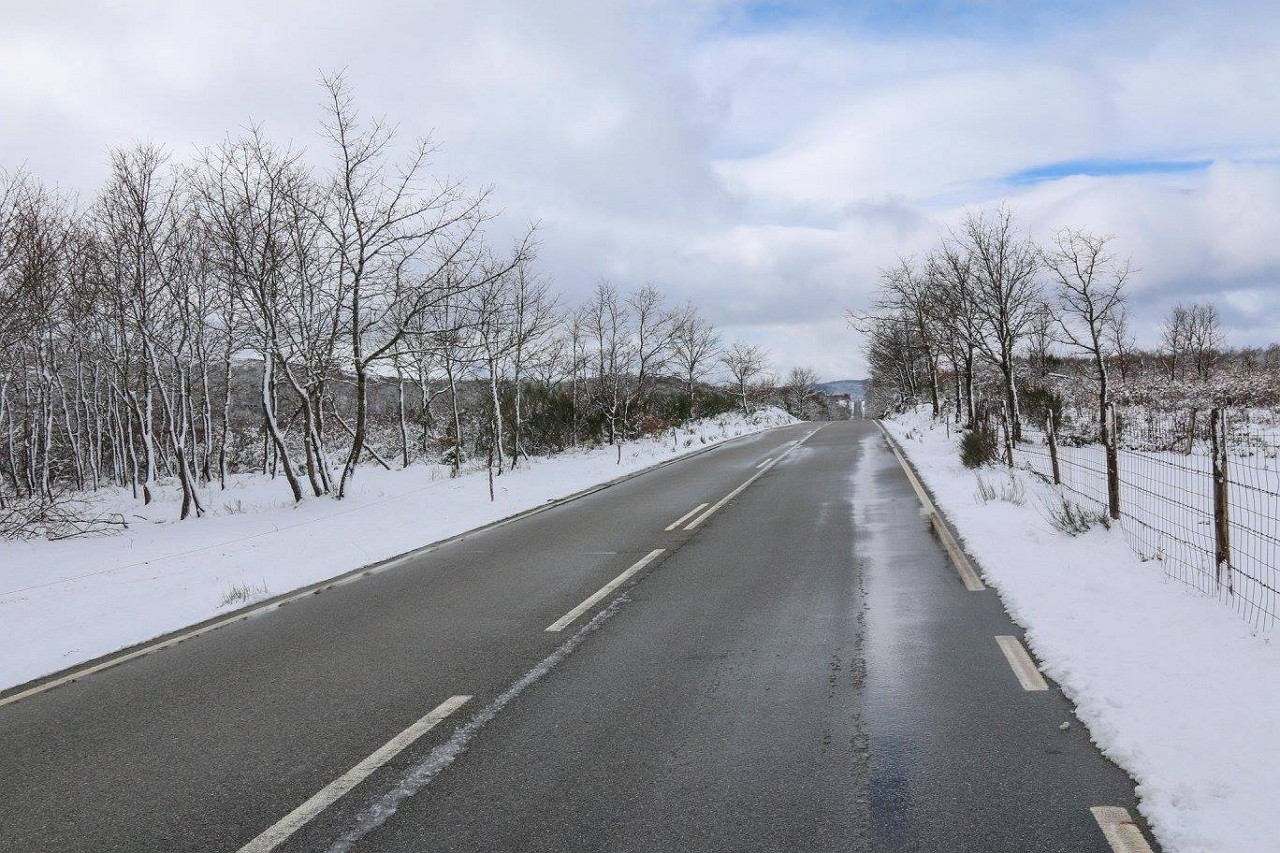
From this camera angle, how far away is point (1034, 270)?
24.5 metres

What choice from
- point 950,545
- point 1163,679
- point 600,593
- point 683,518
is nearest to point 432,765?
point 600,593

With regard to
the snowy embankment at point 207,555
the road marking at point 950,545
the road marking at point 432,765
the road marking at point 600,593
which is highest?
the road marking at point 432,765

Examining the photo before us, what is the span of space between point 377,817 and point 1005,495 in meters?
11.6

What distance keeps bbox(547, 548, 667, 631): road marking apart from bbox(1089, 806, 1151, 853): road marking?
413 cm

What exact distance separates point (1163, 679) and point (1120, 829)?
1939mm

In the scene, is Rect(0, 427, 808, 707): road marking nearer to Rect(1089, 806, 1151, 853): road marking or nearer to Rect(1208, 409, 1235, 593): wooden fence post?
Rect(1089, 806, 1151, 853): road marking

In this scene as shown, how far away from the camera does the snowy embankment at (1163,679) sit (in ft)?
10.6

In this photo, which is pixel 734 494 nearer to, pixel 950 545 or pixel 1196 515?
pixel 950 545

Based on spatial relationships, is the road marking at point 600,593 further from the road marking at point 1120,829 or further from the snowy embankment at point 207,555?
the road marking at point 1120,829

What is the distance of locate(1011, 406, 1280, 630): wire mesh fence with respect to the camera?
6.30 metres

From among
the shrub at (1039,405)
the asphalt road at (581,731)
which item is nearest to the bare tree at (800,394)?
the shrub at (1039,405)

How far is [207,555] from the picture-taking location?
11266 millimetres

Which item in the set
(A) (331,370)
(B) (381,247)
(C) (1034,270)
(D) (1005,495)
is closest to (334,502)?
(A) (331,370)

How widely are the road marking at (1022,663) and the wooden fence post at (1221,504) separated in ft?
6.83
